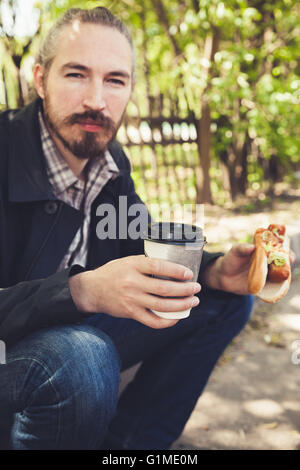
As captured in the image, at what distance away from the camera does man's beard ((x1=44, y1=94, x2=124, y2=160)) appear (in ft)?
6.15

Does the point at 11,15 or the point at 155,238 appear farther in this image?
the point at 11,15

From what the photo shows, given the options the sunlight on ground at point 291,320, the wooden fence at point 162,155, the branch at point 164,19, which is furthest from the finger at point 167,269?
the branch at point 164,19

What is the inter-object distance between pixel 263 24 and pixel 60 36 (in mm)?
4860

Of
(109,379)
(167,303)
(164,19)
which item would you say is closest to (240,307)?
(109,379)

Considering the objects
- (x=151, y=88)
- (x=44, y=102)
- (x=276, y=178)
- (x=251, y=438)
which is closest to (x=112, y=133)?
(x=44, y=102)

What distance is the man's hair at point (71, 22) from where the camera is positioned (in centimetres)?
191

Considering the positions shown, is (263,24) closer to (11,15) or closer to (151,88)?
(151,88)

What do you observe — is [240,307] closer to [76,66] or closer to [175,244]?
[175,244]

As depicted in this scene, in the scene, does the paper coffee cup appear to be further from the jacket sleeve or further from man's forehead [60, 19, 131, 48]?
man's forehead [60, 19, 131, 48]

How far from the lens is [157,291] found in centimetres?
119

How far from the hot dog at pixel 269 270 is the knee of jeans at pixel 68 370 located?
54 centimetres

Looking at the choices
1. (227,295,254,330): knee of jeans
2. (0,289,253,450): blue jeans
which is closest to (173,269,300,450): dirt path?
(0,289,253,450): blue jeans

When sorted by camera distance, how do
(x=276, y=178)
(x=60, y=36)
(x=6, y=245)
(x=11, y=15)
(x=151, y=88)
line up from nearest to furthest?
(x=6, y=245), (x=60, y=36), (x=11, y=15), (x=151, y=88), (x=276, y=178)

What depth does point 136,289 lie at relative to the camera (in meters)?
1.24
